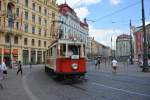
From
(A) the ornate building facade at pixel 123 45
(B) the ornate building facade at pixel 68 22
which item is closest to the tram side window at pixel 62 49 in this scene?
(B) the ornate building facade at pixel 68 22

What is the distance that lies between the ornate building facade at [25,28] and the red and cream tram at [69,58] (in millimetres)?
38072

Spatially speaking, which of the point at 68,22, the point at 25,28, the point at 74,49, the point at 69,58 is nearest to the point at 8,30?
the point at 25,28

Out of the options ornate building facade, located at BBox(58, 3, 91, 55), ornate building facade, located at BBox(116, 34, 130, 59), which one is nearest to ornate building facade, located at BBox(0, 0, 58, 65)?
ornate building facade, located at BBox(58, 3, 91, 55)

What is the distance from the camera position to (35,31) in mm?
71812

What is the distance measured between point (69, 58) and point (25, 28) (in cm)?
4877

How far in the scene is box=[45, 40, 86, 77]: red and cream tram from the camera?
19.7m

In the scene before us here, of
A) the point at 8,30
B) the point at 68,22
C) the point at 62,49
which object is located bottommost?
the point at 62,49

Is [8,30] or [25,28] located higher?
[25,28]

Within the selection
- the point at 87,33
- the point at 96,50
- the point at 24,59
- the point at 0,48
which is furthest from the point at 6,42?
the point at 96,50

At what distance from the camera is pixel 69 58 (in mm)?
19828

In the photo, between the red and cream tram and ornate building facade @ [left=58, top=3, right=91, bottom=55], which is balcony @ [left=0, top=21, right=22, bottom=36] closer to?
ornate building facade @ [left=58, top=3, right=91, bottom=55]

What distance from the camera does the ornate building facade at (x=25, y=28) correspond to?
193 ft

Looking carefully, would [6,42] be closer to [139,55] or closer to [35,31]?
[35,31]

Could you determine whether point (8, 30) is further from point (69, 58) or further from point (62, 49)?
point (69, 58)
